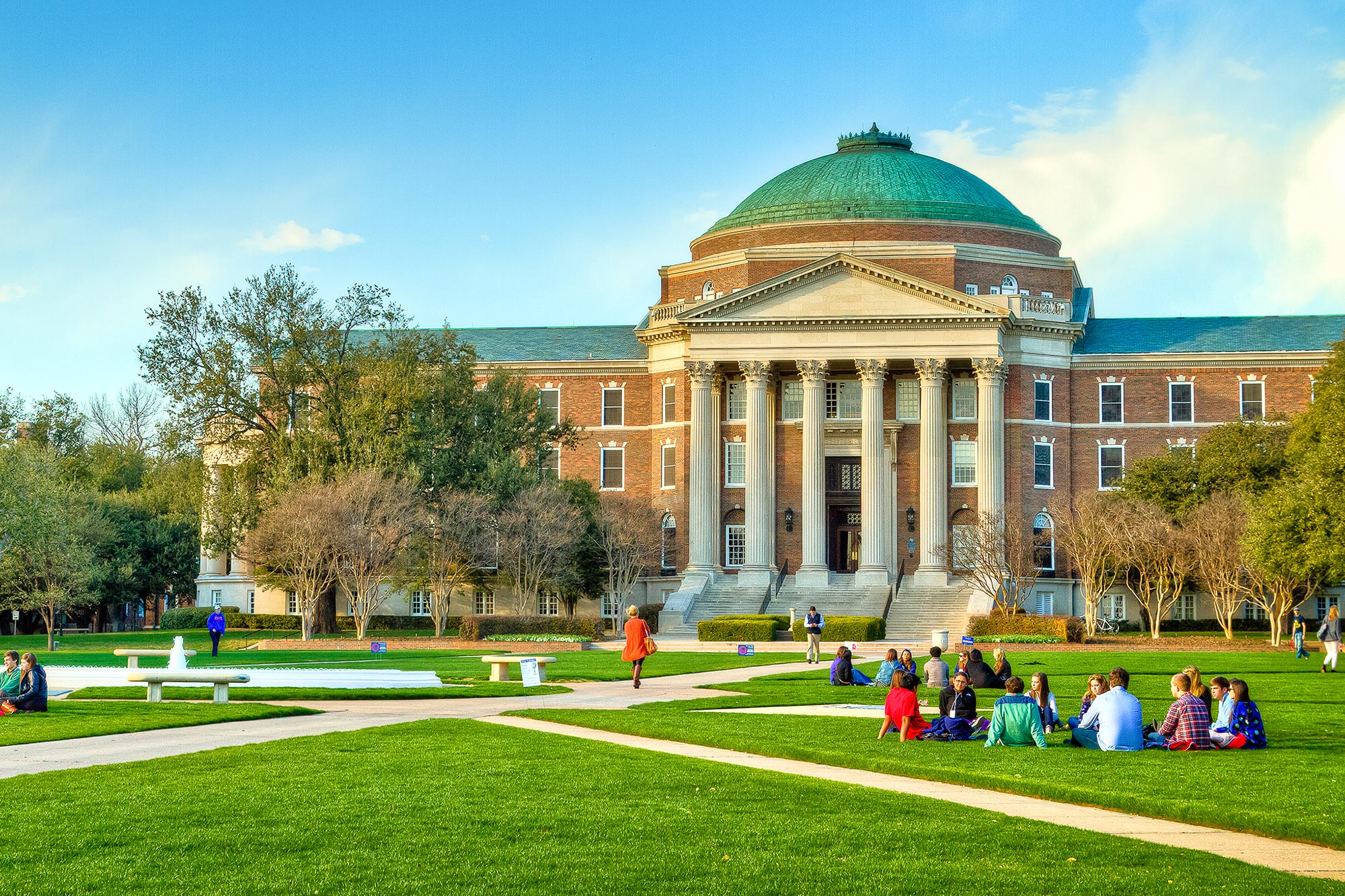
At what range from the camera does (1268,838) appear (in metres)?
13.3

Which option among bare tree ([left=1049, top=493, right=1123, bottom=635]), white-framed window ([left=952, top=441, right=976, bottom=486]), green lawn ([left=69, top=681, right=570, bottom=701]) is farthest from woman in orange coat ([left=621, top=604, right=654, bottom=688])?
white-framed window ([left=952, top=441, right=976, bottom=486])

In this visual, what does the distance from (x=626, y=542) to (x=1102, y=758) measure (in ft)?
152

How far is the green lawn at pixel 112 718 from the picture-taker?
2088 centimetres

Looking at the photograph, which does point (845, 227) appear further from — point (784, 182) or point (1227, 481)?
point (1227, 481)

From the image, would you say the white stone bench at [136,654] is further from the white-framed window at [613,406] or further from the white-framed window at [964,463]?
the white-framed window at [613,406]

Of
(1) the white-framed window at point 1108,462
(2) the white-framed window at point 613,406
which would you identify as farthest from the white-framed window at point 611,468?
(1) the white-framed window at point 1108,462

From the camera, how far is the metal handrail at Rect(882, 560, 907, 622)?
2507 inches

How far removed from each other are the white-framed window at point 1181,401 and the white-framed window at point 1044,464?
615 cm

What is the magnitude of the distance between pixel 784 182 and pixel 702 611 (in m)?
24.8

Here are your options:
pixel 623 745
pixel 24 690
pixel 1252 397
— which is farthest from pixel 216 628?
pixel 1252 397

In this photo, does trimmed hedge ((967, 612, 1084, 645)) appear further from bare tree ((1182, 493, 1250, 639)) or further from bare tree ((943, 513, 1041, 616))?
bare tree ((1182, 493, 1250, 639))

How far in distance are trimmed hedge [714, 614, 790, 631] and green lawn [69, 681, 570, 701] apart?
28.2m

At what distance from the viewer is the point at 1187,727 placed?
19.5 m

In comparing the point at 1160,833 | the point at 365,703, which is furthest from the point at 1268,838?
the point at 365,703
